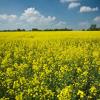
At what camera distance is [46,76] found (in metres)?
8.22

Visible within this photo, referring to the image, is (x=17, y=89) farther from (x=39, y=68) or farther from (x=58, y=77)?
(x=39, y=68)

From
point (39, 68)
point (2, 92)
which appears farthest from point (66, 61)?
point (2, 92)

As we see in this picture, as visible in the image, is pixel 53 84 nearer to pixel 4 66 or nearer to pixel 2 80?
pixel 2 80

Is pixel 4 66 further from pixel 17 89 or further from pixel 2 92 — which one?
pixel 17 89

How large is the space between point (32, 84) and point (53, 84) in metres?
1.22

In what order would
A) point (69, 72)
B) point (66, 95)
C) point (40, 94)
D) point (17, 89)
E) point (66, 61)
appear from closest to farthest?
point (66, 95) → point (40, 94) → point (17, 89) → point (69, 72) → point (66, 61)

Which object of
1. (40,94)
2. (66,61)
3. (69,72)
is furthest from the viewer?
(66,61)

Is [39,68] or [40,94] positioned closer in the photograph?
[40,94]

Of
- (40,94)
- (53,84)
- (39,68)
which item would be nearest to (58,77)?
(53,84)

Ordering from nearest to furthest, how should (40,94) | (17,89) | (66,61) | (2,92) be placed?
(40,94), (17,89), (2,92), (66,61)

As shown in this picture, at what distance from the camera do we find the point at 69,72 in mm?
9023

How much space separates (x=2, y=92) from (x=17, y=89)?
87 cm

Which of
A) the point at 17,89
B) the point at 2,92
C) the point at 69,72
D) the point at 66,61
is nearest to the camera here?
the point at 17,89

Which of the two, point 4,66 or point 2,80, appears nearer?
point 2,80
